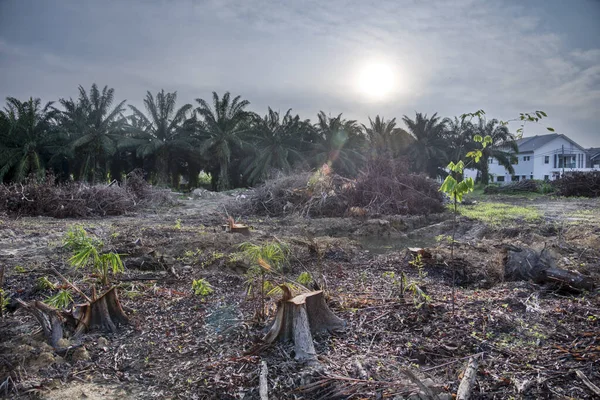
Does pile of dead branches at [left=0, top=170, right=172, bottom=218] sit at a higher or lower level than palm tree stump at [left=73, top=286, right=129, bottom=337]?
higher

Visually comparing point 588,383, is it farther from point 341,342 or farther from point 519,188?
point 519,188

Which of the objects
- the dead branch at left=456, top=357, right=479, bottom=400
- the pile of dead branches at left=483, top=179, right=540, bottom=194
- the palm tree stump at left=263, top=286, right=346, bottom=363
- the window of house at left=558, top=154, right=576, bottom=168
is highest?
the window of house at left=558, top=154, right=576, bottom=168

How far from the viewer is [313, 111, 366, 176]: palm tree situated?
34.2 metres

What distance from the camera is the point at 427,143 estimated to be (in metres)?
38.9

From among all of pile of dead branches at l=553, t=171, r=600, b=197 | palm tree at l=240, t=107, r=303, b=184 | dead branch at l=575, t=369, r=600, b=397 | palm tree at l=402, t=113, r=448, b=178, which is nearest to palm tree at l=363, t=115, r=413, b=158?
palm tree at l=402, t=113, r=448, b=178

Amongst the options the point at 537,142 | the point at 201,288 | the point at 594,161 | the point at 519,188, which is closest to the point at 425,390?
the point at 201,288

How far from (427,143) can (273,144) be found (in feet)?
51.4

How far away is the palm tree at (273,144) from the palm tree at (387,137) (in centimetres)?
762

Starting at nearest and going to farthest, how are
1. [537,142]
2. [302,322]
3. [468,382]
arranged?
1. [468,382]
2. [302,322]
3. [537,142]

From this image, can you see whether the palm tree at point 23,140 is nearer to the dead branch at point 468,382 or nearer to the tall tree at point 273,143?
the tall tree at point 273,143

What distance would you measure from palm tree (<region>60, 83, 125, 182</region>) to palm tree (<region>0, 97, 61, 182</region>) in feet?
4.98

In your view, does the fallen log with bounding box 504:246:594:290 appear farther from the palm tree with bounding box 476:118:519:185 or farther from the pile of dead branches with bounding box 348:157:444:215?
the palm tree with bounding box 476:118:519:185

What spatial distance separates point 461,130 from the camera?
40656mm

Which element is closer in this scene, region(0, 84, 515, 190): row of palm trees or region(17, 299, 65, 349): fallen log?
region(17, 299, 65, 349): fallen log
